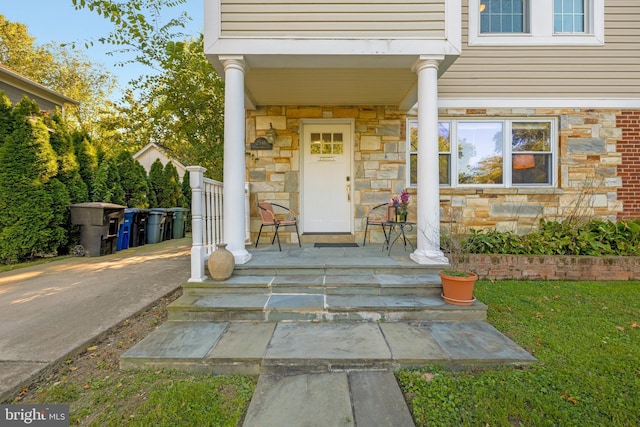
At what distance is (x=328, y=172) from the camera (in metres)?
5.07

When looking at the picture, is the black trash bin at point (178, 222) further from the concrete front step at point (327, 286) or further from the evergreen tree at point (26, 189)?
the concrete front step at point (327, 286)

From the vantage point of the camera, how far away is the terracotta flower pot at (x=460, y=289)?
8.62ft

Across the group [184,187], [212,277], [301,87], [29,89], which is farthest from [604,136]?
[29,89]

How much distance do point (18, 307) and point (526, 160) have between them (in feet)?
23.1

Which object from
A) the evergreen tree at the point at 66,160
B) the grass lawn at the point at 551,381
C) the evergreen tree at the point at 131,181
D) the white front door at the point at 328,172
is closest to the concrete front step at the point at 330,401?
the grass lawn at the point at 551,381

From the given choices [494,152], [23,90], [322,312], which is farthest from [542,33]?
[23,90]

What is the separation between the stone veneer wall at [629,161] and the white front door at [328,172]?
4.47m

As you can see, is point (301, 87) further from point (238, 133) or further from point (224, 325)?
point (224, 325)

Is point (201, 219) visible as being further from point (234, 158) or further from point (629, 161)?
point (629, 161)

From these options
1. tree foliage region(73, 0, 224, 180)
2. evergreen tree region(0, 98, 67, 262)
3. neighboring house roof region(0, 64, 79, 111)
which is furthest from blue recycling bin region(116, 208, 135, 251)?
neighboring house roof region(0, 64, 79, 111)

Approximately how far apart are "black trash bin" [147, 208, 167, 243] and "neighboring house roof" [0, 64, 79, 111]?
4.97 m

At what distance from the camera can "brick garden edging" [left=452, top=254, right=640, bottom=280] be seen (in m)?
3.79

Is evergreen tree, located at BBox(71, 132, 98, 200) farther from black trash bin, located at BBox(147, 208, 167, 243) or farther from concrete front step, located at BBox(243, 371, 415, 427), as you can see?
concrete front step, located at BBox(243, 371, 415, 427)

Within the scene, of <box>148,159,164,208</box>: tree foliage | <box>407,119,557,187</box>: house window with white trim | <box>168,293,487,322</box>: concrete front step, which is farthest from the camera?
<box>148,159,164,208</box>: tree foliage
